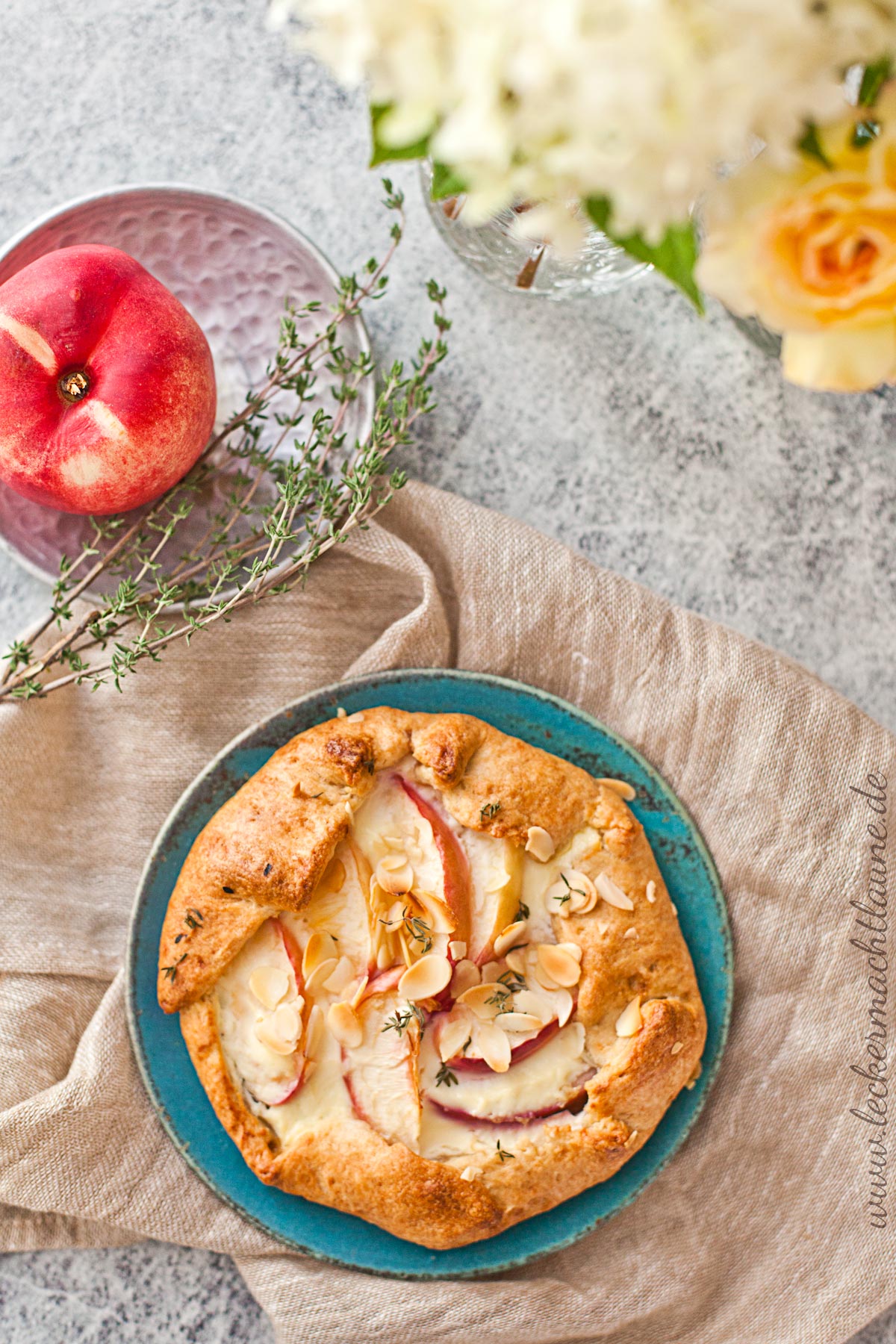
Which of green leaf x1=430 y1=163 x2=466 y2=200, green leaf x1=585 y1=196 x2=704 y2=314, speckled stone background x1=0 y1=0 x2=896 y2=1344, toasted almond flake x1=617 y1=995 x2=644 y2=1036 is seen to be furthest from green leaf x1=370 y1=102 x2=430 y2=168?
toasted almond flake x1=617 y1=995 x2=644 y2=1036

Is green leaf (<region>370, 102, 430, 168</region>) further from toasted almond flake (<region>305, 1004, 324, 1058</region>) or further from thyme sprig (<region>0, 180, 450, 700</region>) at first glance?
toasted almond flake (<region>305, 1004, 324, 1058</region>)

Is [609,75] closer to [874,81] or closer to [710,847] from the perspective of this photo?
[874,81]

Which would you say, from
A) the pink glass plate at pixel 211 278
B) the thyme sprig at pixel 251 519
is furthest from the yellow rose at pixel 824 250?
the pink glass plate at pixel 211 278

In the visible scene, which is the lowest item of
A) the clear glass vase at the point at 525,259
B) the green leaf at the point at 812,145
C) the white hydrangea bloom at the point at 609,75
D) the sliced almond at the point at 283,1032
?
the sliced almond at the point at 283,1032

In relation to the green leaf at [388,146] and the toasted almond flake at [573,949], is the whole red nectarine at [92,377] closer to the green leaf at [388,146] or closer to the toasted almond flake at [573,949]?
the green leaf at [388,146]

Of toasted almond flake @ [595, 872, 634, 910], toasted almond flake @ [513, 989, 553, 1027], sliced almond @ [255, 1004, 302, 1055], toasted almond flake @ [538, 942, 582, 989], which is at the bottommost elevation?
sliced almond @ [255, 1004, 302, 1055]

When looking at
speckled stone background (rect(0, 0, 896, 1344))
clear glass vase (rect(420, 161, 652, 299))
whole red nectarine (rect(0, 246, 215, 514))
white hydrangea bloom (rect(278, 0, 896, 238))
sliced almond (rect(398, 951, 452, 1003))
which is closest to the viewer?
white hydrangea bloom (rect(278, 0, 896, 238))

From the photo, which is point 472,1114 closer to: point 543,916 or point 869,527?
point 543,916

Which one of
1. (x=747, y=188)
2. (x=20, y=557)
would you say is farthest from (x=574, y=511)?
(x=747, y=188)
